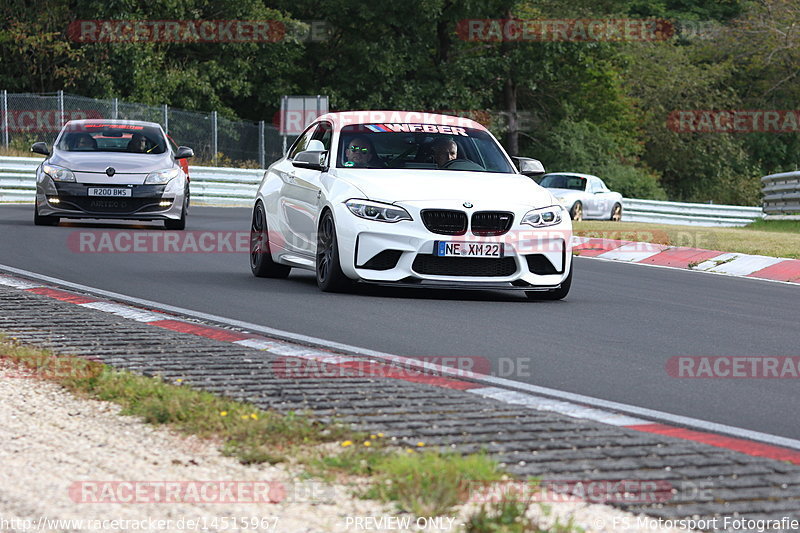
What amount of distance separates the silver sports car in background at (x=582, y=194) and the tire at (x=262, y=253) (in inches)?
830

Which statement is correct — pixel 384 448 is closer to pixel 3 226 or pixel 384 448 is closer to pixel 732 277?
pixel 732 277

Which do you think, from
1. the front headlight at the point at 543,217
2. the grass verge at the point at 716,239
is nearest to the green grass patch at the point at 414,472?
the front headlight at the point at 543,217

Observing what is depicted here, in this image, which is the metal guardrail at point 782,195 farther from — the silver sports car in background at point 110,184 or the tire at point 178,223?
the silver sports car in background at point 110,184

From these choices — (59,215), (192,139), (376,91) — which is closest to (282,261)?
(59,215)

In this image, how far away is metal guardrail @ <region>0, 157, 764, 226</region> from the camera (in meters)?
30.9

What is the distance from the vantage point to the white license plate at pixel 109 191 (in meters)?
18.3

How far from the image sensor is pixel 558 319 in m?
10.3

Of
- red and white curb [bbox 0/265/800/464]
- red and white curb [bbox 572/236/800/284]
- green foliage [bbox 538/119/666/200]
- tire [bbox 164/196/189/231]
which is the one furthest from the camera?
green foliage [bbox 538/119/666/200]

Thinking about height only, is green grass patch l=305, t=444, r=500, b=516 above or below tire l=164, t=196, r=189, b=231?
above

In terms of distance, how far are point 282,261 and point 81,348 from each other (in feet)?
16.6

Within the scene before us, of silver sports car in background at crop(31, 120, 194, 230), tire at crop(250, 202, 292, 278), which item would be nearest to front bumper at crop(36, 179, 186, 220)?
silver sports car in background at crop(31, 120, 194, 230)

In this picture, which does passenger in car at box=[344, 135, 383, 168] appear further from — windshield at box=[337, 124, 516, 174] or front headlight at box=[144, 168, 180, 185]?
front headlight at box=[144, 168, 180, 185]

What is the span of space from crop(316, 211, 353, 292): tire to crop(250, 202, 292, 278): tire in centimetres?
152

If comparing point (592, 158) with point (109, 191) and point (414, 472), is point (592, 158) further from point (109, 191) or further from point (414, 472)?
point (414, 472)
